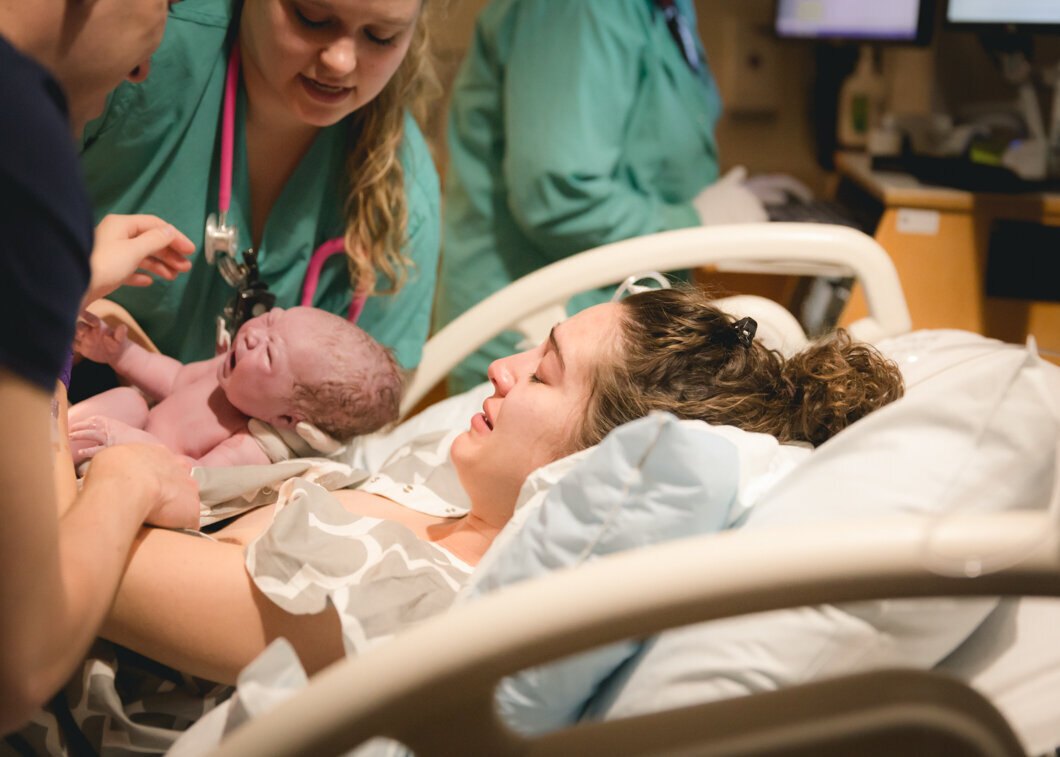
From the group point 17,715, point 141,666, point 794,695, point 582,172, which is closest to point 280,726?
point 17,715

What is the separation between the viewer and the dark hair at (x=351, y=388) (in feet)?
4.60

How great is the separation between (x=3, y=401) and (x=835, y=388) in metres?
0.93

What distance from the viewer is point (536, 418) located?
1.16 metres

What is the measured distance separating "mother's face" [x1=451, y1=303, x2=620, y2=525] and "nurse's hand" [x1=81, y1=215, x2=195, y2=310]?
0.47m

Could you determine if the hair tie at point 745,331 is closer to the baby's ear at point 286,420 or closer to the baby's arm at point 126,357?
the baby's ear at point 286,420

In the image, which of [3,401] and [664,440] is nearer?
[3,401]

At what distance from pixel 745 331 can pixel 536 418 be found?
1.00 ft

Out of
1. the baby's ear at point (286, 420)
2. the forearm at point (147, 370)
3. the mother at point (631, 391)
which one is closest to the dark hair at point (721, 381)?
the mother at point (631, 391)

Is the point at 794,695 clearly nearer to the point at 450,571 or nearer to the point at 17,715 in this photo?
the point at 450,571

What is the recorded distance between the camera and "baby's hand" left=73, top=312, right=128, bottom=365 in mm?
1376

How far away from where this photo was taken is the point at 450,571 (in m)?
1.07

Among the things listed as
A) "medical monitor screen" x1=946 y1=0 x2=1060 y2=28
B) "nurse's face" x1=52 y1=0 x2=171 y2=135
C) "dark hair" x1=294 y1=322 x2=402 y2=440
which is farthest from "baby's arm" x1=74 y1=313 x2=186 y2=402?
"medical monitor screen" x1=946 y1=0 x2=1060 y2=28

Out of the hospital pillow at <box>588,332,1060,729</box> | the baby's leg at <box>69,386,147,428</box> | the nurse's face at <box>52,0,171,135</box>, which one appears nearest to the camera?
the nurse's face at <box>52,0,171,135</box>

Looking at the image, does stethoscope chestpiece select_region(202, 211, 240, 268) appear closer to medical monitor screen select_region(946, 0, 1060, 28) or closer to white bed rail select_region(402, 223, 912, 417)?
white bed rail select_region(402, 223, 912, 417)
